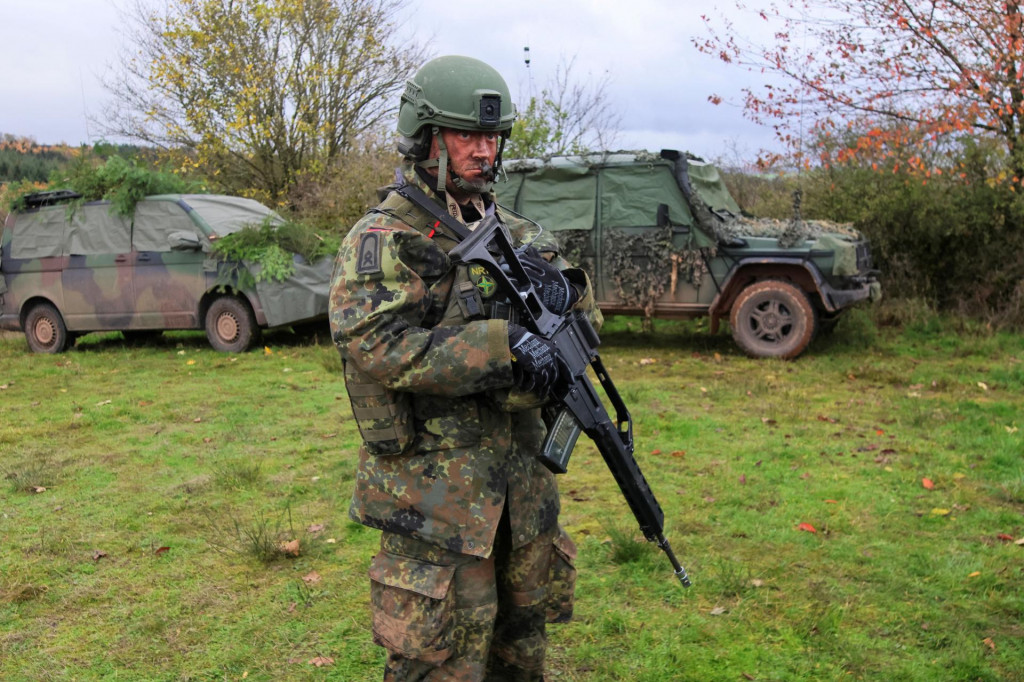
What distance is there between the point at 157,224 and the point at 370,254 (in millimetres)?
8412

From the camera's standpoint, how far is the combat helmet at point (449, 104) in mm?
2346

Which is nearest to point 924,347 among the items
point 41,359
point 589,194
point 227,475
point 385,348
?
A: point 589,194

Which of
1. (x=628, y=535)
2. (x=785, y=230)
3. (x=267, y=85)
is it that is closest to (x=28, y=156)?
(x=267, y=85)

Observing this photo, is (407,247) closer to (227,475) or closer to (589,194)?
(227,475)

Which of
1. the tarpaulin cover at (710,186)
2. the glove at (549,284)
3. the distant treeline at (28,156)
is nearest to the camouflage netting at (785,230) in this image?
the tarpaulin cover at (710,186)

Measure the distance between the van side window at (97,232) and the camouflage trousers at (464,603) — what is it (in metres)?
8.57

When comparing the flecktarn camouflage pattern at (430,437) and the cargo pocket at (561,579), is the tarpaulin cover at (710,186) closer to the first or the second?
the cargo pocket at (561,579)

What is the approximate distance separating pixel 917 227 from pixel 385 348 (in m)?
9.30

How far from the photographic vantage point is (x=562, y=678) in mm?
3154

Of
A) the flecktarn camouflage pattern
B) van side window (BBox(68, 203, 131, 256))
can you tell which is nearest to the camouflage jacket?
the flecktarn camouflage pattern

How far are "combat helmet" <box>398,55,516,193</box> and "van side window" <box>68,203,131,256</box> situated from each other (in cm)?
837

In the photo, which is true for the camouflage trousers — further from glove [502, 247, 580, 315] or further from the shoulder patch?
the shoulder patch

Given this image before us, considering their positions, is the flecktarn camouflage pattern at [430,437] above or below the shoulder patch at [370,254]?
below

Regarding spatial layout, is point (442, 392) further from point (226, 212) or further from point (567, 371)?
point (226, 212)
